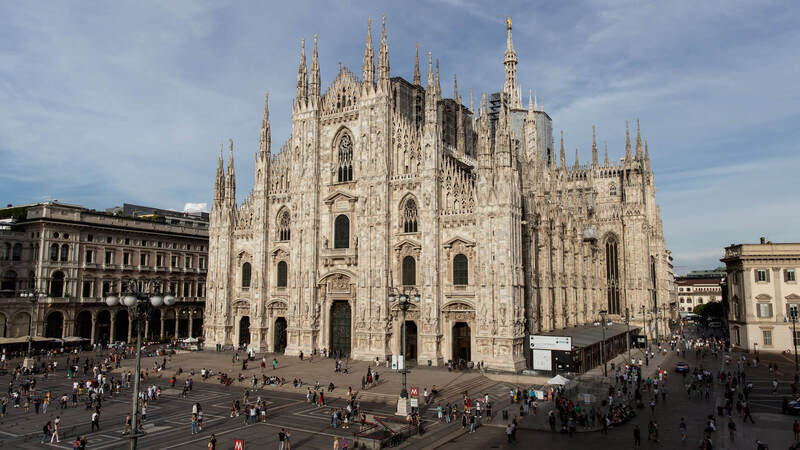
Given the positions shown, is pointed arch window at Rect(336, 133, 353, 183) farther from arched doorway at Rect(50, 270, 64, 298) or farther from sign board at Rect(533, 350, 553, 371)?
arched doorway at Rect(50, 270, 64, 298)

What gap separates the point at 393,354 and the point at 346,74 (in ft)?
90.5

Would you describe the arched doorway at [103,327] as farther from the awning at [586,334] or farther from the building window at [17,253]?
the awning at [586,334]

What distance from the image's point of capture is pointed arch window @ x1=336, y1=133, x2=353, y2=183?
177 ft

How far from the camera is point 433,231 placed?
46688 millimetres

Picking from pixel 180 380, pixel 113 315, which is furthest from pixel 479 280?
pixel 113 315

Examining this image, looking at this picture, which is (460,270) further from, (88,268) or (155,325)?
(155,325)

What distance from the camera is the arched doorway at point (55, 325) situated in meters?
61.9

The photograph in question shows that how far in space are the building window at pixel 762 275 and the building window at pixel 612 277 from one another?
2136 cm

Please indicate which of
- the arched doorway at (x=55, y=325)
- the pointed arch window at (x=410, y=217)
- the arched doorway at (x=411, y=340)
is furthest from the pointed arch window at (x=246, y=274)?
the arched doorway at (x=55, y=325)

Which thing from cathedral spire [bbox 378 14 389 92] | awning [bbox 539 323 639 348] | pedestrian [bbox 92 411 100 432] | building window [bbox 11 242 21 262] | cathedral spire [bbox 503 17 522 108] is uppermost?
cathedral spire [bbox 503 17 522 108]

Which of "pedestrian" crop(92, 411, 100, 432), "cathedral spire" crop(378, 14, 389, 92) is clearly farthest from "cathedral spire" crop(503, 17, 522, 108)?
"pedestrian" crop(92, 411, 100, 432)

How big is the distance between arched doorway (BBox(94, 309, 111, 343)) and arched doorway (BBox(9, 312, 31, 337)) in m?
7.23

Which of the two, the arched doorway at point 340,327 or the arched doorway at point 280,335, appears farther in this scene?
the arched doorway at point 280,335

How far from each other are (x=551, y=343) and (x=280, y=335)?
28.4m
